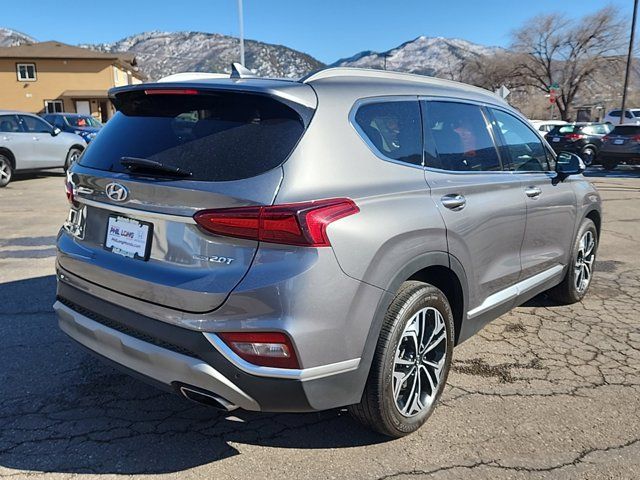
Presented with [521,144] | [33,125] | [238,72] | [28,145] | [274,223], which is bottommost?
[274,223]

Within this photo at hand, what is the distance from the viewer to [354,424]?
3.04 meters

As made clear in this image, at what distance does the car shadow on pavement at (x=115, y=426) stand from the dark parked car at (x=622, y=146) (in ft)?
59.0

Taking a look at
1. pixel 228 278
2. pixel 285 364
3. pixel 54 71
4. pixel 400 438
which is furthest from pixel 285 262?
pixel 54 71

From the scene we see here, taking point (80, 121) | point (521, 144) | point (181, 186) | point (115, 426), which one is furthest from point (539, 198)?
point (80, 121)

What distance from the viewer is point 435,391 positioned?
3.07m

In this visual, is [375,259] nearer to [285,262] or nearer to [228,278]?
[285,262]

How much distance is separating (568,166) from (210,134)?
3.23 meters

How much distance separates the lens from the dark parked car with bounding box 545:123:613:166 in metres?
20.6

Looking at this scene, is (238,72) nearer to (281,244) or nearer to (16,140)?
(281,244)

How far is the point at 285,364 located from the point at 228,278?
44cm

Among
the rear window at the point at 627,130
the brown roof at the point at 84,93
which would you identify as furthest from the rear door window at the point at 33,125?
the brown roof at the point at 84,93

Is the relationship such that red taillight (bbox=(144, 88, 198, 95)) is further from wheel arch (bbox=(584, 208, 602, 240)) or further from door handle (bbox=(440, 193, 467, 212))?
wheel arch (bbox=(584, 208, 602, 240))

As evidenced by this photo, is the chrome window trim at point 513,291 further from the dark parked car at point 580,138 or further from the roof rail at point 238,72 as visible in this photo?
the dark parked car at point 580,138

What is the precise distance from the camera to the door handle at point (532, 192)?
390 centimetres
